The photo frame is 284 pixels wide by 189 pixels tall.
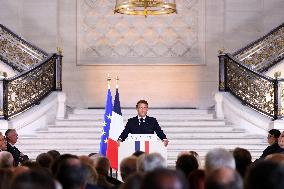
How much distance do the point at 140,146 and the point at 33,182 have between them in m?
7.31

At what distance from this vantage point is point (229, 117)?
16.6 metres

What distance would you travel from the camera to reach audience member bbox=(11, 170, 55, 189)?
342cm

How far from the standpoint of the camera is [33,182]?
3432 mm

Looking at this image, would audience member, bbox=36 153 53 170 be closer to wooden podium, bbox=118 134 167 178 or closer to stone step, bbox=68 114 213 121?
wooden podium, bbox=118 134 167 178

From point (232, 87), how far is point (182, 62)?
294cm

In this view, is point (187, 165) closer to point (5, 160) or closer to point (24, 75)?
A: point (5, 160)

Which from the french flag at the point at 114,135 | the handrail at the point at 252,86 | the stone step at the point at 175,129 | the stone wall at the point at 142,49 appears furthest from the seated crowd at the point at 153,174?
the stone wall at the point at 142,49

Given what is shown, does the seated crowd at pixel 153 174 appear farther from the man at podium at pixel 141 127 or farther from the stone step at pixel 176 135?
the stone step at pixel 176 135

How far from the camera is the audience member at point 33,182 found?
3.42 m

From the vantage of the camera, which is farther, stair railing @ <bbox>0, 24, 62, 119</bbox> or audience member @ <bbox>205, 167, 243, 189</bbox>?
stair railing @ <bbox>0, 24, 62, 119</bbox>

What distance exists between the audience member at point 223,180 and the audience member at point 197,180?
4.62 ft

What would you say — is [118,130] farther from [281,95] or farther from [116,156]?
[281,95]

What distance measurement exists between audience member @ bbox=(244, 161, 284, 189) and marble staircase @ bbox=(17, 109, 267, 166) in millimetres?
10368

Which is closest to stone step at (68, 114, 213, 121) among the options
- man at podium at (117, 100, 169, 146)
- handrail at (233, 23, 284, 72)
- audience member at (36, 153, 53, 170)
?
handrail at (233, 23, 284, 72)
